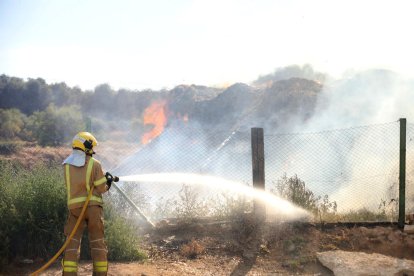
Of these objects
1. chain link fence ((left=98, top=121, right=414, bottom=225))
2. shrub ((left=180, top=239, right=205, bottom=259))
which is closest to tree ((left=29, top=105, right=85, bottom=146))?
chain link fence ((left=98, top=121, right=414, bottom=225))

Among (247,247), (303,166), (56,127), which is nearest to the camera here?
(247,247)

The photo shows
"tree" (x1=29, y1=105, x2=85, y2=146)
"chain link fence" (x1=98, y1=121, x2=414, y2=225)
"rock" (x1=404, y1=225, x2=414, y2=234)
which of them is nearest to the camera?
"rock" (x1=404, y1=225, x2=414, y2=234)

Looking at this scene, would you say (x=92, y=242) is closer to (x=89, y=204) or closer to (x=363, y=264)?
(x=89, y=204)

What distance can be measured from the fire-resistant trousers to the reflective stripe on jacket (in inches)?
3.9

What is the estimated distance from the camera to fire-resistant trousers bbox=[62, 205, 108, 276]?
429 cm

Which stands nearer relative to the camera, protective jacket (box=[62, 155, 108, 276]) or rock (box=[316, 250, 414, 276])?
protective jacket (box=[62, 155, 108, 276])

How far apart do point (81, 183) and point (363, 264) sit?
149 inches

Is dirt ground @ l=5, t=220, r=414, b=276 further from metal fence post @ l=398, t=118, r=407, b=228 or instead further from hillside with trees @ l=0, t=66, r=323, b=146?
hillside with trees @ l=0, t=66, r=323, b=146

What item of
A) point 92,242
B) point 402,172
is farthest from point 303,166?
point 92,242

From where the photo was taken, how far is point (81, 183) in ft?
14.6

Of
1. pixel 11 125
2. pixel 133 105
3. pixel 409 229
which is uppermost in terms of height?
pixel 133 105

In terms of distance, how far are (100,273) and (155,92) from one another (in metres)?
48.9

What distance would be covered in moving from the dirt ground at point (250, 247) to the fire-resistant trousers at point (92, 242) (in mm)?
663

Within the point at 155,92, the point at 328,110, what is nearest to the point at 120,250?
the point at 328,110
